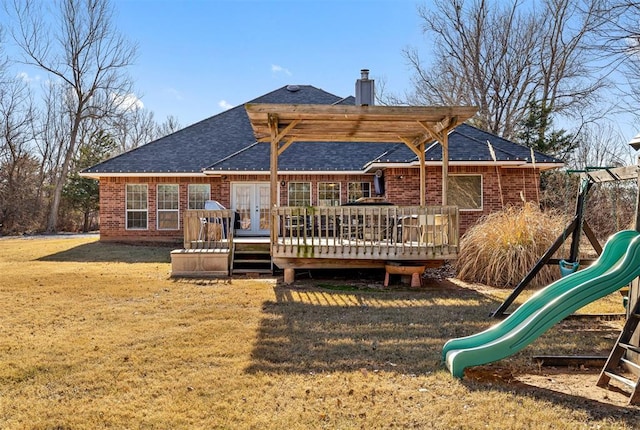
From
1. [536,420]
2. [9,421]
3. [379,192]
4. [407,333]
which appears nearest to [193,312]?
[407,333]

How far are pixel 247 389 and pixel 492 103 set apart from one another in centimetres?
2561

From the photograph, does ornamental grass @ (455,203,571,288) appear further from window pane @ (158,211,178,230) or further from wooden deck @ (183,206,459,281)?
window pane @ (158,211,178,230)

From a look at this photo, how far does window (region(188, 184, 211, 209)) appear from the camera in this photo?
640 inches

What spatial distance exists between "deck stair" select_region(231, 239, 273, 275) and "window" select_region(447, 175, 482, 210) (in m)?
6.74

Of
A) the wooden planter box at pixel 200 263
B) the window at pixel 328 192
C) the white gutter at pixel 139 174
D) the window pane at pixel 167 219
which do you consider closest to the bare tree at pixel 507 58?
the window at pixel 328 192

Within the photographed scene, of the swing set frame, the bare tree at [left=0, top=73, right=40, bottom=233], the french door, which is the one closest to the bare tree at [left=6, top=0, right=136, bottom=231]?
the bare tree at [left=0, top=73, right=40, bottom=233]

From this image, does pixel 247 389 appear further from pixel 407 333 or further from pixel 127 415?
pixel 407 333

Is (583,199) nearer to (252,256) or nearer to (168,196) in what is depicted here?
(252,256)

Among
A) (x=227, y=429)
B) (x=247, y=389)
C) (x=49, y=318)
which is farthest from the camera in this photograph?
(x=49, y=318)

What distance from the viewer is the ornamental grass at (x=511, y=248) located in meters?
8.36

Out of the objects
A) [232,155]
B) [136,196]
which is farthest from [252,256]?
[136,196]

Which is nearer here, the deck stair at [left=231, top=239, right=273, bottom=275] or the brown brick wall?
the deck stair at [left=231, top=239, right=273, bottom=275]

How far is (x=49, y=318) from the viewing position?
5699 millimetres

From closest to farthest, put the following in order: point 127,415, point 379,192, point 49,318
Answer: point 127,415, point 49,318, point 379,192
